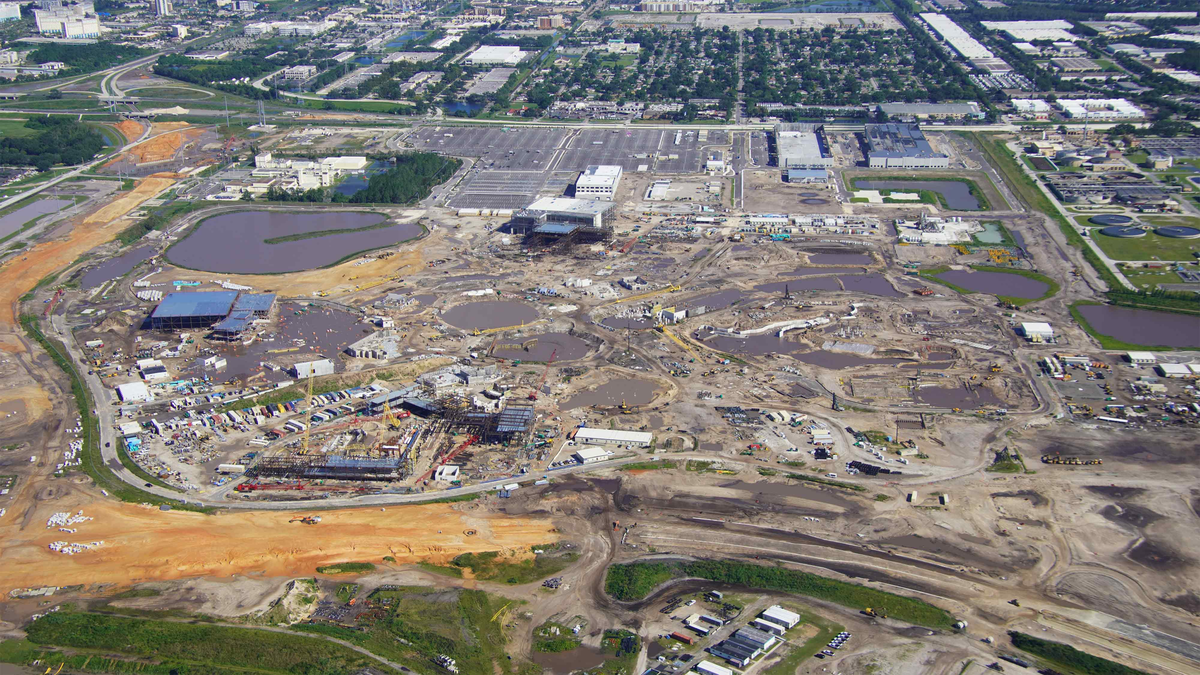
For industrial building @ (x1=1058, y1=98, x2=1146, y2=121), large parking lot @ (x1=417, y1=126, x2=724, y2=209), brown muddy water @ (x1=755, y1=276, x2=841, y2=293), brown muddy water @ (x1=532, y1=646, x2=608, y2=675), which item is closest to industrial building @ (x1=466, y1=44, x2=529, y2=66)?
large parking lot @ (x1=417, y1=126, x2=724, y2=209)

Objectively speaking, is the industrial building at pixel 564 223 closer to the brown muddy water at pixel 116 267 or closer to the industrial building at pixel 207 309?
the industrial building at pixel 207 309

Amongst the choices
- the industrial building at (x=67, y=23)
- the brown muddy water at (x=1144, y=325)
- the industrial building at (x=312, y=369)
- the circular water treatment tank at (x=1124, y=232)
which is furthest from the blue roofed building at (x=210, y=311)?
the industrial building at (x=67, y=23)

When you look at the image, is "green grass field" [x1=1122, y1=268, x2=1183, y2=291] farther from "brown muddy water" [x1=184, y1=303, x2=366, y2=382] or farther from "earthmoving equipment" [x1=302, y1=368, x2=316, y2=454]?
"earthmoving equipment" [x1=302, y1=368, x2=316, y2=454]

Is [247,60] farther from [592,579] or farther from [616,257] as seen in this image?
[592,579]

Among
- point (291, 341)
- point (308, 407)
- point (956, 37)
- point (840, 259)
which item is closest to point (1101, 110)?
point (956, 37)

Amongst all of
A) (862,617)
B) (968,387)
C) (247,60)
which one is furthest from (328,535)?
(247,60)

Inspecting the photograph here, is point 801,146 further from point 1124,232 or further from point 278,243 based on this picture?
point 278,243
